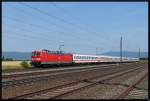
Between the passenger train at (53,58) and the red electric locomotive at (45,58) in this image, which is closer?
the red electric locomotive at (45,58)

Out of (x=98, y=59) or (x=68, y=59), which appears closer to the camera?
(x=68, y=59)

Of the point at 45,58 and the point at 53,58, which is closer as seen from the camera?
the point at 45,58

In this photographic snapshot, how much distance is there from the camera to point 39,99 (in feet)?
46.1

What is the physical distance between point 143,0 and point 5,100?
674 centimetres

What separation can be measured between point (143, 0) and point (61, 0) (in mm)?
2042

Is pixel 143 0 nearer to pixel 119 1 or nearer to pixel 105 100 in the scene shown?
pixel 119 1

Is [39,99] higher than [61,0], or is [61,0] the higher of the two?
[61,0]

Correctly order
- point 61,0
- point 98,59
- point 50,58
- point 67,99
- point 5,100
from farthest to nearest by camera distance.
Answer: point 98,59 < point 50,58 < point 67,99 < point 5,100 < point 61,0

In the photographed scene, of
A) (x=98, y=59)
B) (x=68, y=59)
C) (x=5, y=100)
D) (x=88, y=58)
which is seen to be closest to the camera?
(x=5, y=100)

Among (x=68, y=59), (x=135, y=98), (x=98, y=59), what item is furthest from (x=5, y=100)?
(x=98, y=59)

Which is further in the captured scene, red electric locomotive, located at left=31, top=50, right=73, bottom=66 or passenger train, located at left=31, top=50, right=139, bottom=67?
passenger train, located at left=31, top=50, right=139, bottom=67

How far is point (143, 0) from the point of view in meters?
9.12

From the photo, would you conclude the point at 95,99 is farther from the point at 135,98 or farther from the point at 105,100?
Answer: the point at 135,98

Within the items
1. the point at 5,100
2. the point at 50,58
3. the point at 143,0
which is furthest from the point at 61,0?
the point at 50,58
